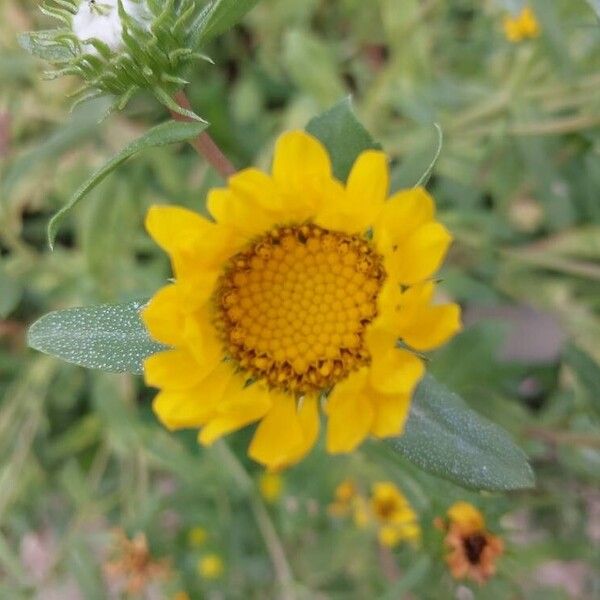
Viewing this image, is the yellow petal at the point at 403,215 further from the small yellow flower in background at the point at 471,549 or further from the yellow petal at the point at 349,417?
the small yellow flower in background at the point at 471,549

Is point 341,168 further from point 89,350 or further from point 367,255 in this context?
point 89,350

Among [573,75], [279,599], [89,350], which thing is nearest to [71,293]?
[279,599]

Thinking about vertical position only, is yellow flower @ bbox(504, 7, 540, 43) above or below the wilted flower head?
below

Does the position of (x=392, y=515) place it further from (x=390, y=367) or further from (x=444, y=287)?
(x=390, y=367)

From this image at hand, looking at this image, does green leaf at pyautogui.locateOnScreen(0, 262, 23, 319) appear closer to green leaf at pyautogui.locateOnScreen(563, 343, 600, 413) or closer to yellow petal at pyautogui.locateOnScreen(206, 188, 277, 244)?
yellow petal at pyautogui.locateOnScreen(206, 188, 277, 244)

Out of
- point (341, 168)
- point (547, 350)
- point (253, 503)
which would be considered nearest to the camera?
point (341, 168)

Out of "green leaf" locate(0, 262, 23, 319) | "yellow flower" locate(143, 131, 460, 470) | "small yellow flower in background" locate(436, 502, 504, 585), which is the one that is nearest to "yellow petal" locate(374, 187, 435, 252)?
"yellow flower" locate(143, 131, 460, 470)
